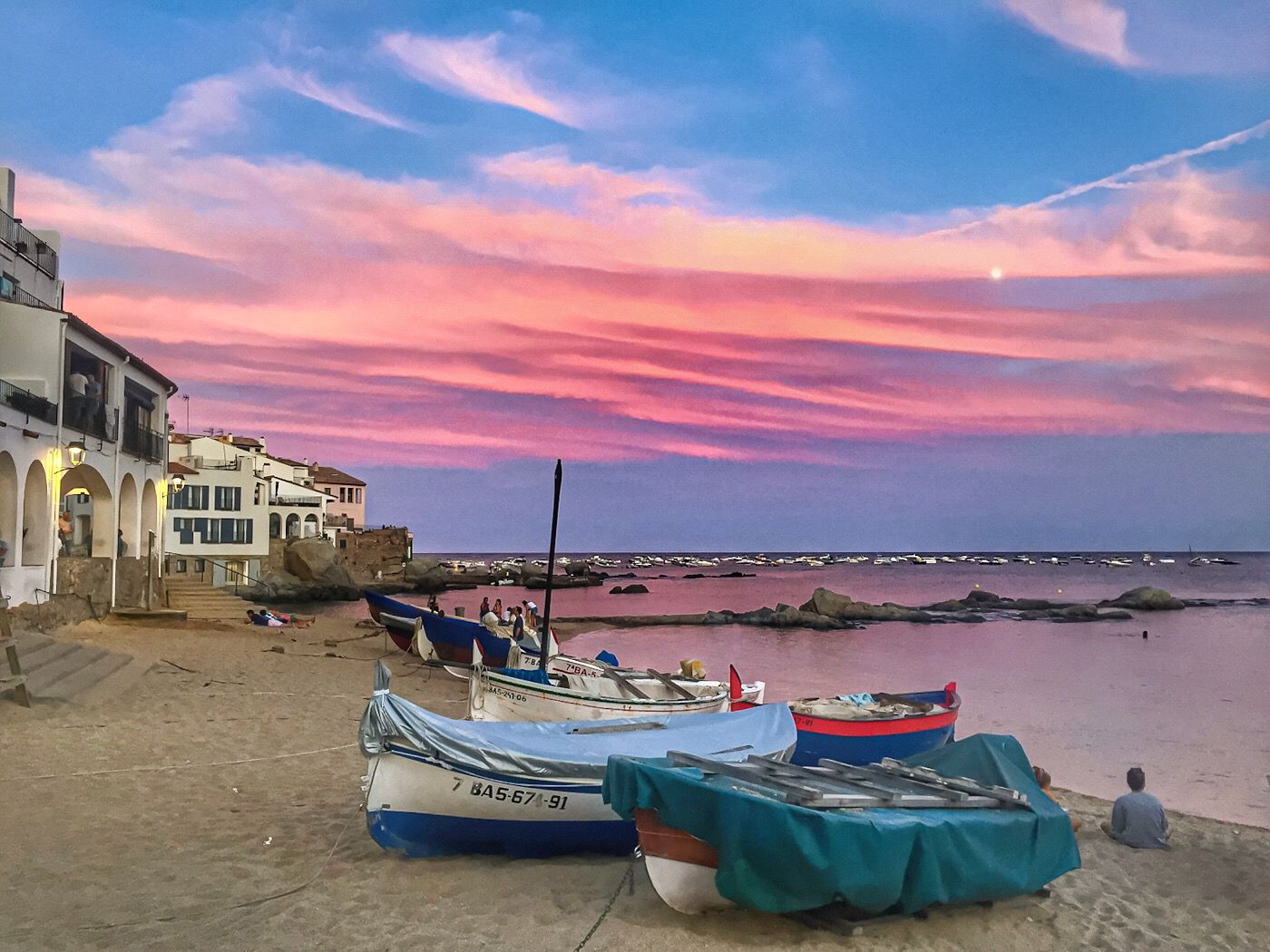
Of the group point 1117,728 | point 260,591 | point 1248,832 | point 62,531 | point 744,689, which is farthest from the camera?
point 260,591

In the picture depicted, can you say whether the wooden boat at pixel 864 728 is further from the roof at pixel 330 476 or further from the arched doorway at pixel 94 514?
the roof at pixel 330 476

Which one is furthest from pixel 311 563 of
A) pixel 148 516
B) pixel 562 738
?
pixel 562 738

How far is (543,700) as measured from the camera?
15.2m

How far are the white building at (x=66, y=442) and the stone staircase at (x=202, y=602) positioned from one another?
6.31 ft

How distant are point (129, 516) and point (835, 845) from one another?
26.4 meters

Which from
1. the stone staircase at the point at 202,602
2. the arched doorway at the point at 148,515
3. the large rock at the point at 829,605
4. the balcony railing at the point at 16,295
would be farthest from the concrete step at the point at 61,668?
the large rock at the point at 829,605

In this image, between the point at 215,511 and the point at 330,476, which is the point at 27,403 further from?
the point at 330,476

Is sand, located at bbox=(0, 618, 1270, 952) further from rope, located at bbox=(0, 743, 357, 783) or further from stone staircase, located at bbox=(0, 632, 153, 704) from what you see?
stone staircase, located at bbox=(0, 632, 153, 704)

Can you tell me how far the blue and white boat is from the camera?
891 cm

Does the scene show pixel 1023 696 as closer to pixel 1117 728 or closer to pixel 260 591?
pixel 1117 728

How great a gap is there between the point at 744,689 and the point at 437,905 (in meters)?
11.2

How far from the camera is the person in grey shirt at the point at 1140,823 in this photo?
12023 mm

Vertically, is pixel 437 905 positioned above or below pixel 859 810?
below

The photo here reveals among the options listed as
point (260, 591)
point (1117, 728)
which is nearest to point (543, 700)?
point (1117, 728)
